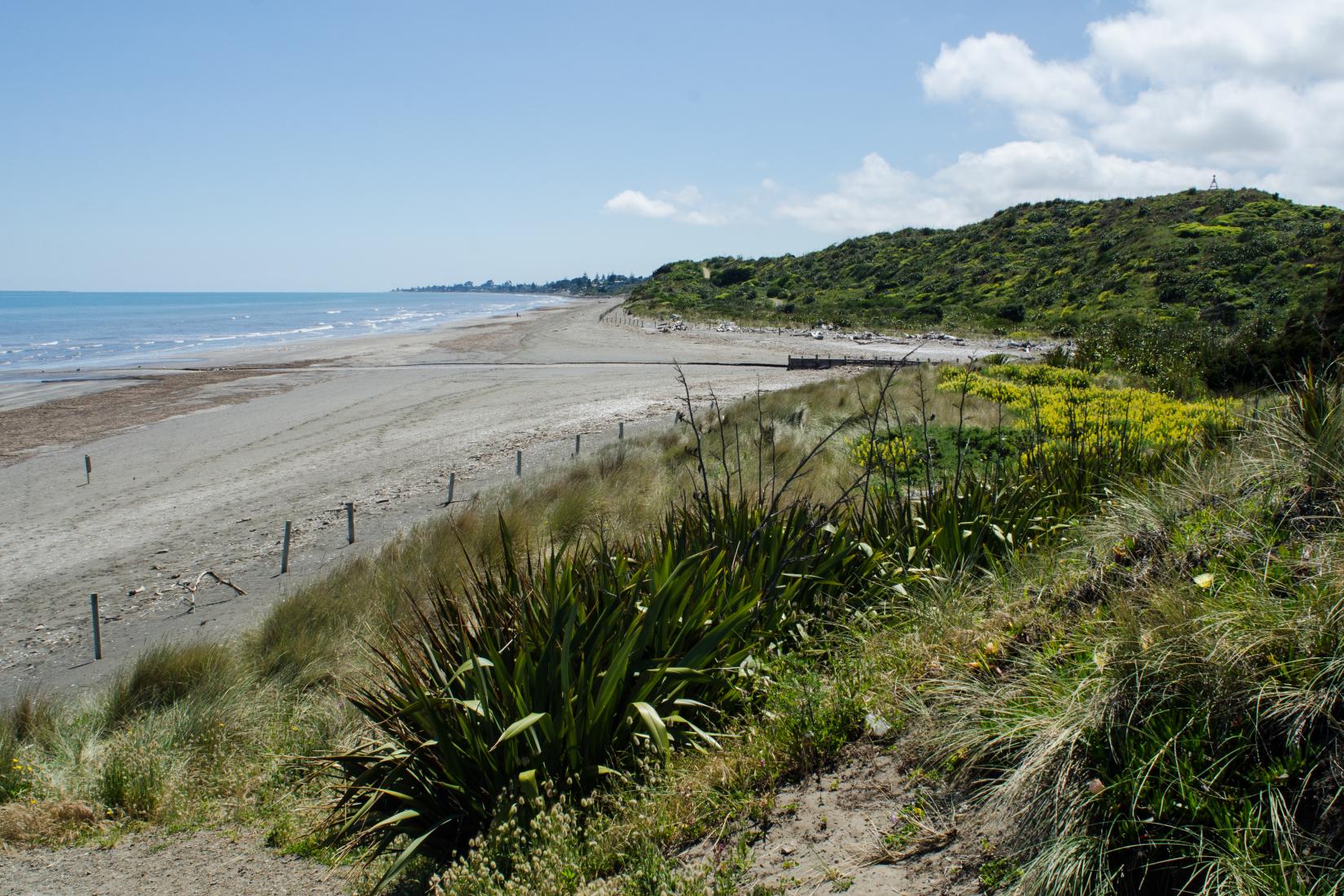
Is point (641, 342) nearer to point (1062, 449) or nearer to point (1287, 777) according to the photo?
point (1062, 449)

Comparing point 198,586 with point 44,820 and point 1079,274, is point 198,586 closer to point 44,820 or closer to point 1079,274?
point 44,820

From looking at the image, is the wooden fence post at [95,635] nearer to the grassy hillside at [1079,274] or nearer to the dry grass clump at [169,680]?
the dry grass clump at [169,680]

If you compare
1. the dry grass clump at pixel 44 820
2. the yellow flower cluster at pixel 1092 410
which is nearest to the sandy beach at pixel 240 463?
the dry grass clump at pixel 44 820

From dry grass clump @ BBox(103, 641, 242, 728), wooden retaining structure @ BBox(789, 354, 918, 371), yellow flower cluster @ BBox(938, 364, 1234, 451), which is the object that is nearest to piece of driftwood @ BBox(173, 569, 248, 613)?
dry grass clump @ BBox(103, 641, 242, 728)

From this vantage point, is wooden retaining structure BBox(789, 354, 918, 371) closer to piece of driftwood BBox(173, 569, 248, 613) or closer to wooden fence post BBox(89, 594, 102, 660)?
piece of driftwood BBox(173, 569, 248, 613)

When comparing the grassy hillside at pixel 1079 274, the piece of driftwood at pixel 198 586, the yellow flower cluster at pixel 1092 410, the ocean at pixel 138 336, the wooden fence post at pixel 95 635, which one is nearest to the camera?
the yellow flower cluster at pixel 1092 410

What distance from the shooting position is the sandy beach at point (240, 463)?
977 centimetres

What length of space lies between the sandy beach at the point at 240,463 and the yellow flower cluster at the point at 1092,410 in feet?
20.6

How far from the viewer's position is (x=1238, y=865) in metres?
2.21

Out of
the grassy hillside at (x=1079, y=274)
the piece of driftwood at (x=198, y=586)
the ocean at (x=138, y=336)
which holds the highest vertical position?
the grassy hillside at (x=1079, y=274)

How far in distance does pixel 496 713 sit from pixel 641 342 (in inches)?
1753

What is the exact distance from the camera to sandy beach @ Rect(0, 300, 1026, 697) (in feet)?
32.0

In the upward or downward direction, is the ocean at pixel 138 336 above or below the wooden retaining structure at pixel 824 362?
above

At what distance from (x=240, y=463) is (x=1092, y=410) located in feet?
50.6
